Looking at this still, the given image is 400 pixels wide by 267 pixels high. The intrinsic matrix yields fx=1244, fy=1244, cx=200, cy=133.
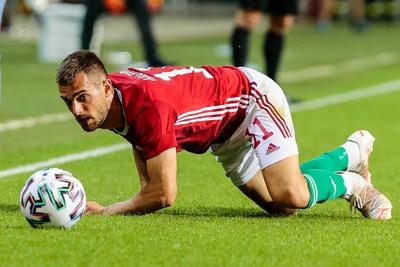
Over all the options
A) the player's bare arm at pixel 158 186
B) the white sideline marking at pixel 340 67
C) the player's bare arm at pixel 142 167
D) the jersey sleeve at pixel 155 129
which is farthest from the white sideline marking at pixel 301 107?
the jersey sleeve at pixel 155 129

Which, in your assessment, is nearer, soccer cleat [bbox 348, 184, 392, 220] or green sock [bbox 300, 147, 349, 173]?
soccer cleat [bbox 348, 184, 392, 220]

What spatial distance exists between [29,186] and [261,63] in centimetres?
1278

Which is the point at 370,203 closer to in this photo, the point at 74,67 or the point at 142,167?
Result: the point at 142,167

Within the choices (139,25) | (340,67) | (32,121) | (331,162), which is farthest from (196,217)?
(340,67)

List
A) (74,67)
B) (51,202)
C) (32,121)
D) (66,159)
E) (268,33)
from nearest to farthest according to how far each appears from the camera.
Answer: (51,202) → (74,67) → (66,159) → (32,121) → (268,33)

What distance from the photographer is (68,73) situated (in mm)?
6625

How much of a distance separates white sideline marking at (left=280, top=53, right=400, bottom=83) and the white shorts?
31.6 ft

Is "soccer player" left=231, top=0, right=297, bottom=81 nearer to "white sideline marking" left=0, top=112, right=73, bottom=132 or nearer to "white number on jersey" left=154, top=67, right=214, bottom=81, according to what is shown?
"white sideline marking" left=0, top=112, right=73, bottom=132

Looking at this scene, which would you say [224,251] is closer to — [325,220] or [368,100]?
[325,220]

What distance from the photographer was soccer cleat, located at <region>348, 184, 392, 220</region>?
7.23 metres

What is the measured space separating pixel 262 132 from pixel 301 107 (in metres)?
6.88

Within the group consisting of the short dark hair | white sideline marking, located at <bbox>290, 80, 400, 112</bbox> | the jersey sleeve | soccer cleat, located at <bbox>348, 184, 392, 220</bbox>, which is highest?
the short dark hair

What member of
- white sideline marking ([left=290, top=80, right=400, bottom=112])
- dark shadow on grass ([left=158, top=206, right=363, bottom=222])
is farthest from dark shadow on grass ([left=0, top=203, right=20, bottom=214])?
white sideline marking ([left=290, top=80, right=400, bottom=112])

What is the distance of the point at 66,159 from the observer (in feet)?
32.2
